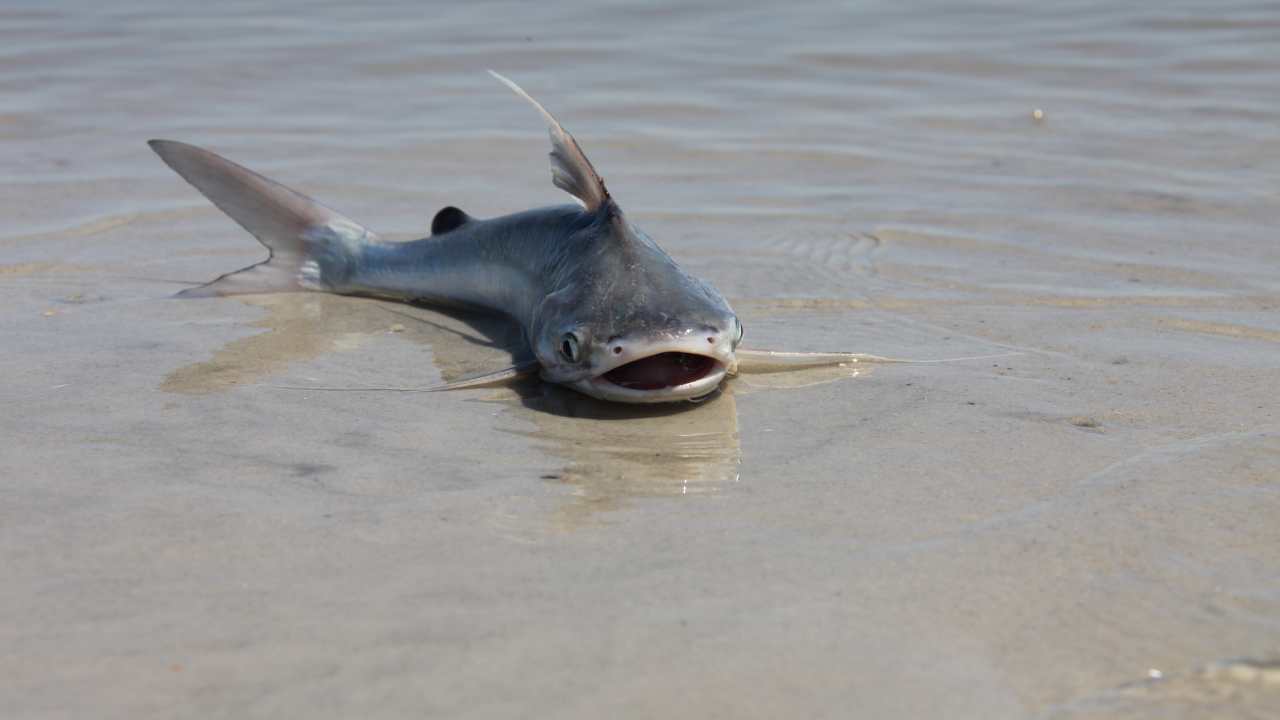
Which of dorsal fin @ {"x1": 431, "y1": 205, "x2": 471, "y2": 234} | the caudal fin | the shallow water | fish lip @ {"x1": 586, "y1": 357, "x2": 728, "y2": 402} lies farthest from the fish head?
the caudal fin

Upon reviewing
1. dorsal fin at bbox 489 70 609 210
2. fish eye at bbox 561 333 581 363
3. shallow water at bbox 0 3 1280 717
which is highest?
dorsal fin at bbox 489 70 609 210

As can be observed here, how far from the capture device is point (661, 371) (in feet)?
14.0

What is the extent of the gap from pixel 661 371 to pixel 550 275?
34.7 inches

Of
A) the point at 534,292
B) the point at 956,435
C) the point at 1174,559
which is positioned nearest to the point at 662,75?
the point at 534,292

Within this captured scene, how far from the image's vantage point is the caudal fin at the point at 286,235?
19.0 feet

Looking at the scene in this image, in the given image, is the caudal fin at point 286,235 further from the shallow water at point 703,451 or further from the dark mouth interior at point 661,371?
the dark mouth interior at point 661,371

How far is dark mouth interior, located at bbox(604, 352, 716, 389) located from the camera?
165 inches

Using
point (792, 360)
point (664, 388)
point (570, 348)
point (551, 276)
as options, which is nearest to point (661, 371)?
point (664, 388)

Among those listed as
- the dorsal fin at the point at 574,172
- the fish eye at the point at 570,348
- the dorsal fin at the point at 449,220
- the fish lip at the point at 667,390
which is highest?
the dorsal fin at the point at 574,172

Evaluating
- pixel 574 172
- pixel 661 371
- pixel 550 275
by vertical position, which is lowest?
pixel 661 371

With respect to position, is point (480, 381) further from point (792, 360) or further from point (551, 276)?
point (792, 360)

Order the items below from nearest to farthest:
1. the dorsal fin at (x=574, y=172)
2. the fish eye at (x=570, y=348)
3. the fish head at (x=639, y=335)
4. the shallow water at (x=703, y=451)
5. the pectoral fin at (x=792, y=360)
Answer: the shallow water at (x=703, y=451) → the fish head at (x=639, y=335) → the fish eye at (x=570, y=348) → the pectoral fin at (x=792, y=360) → the dorsal fin at (x=574, y=172)

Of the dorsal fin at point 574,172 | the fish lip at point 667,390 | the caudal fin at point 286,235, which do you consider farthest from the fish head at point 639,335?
the caudal fin at point 286,235

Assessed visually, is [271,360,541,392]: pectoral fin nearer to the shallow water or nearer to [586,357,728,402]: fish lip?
the shallow water
